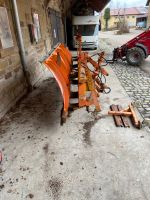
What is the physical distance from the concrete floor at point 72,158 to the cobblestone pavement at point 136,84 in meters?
0.78

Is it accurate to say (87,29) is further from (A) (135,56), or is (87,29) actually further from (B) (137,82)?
(B) (137,82)

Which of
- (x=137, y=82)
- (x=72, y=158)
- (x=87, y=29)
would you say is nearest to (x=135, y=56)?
(x=137, y=82)

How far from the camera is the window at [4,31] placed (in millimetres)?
3546

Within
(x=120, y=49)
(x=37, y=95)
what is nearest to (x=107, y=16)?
(x=120, y=49)

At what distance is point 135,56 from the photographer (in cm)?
693

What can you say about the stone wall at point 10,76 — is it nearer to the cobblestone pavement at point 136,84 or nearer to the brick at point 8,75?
the brick at point 8,75

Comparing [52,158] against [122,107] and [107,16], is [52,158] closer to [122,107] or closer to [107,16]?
[122,107]

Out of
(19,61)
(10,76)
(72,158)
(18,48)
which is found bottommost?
(72,158)

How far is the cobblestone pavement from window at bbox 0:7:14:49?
2.83 m

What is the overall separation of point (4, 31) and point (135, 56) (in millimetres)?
4852

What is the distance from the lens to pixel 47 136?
295cm

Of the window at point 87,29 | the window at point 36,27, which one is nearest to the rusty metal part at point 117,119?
the window at point 36,27

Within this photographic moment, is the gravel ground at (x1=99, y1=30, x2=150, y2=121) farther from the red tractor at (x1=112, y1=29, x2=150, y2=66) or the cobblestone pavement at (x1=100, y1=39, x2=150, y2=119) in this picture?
the red tractor at (x1=112, y1=29, x2=150, y2=66)

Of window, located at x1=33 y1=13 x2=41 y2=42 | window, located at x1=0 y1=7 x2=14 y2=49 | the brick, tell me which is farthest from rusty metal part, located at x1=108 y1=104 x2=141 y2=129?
window, located at x1=33 y1=13 x2=41 y2=42
